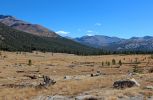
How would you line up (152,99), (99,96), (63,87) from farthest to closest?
1. (63,87)
2. (99,96)
3. (152,99)

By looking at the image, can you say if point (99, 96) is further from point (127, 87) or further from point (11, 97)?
point (11, 97)

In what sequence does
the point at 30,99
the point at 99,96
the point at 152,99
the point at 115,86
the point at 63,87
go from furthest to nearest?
the point at 63,87, the point at 115,86, the point at 30,99, the point at 99,96, the point at 152,99

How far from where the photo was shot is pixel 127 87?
2817 cm

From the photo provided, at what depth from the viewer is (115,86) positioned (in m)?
28.9

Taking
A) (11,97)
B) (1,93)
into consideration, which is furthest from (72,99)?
(1,93)

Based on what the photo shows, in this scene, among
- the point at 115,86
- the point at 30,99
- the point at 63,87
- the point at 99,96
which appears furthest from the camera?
the point at 63,87

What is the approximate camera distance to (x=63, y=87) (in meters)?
31.3

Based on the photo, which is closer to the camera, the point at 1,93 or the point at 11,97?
the point at 11,97

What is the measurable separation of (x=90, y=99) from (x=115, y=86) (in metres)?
4.69

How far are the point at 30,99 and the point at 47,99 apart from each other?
59.1 inches

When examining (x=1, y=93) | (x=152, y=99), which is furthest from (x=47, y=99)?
(x=152, y=99)

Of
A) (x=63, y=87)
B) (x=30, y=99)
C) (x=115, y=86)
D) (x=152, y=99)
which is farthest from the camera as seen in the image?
(x=63, y=87)

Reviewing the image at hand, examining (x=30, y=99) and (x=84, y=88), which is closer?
(x=30, y=99)

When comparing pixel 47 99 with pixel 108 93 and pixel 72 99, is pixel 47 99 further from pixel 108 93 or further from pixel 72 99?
pixel 108 93
